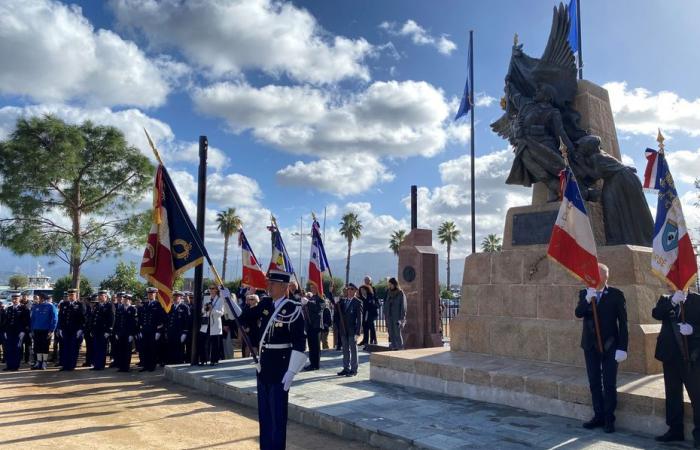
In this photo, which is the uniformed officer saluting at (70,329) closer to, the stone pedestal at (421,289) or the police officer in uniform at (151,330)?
the police officer in uniform at (151,330)

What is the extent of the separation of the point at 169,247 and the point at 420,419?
3.97 m

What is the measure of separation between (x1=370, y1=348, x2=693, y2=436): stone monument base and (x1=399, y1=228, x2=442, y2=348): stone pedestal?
513 cm

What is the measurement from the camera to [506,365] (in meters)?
7.62

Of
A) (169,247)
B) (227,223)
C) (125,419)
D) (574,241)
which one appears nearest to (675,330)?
(574,241)

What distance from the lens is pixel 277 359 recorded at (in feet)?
17.0

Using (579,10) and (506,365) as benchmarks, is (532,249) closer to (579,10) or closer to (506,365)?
(506,365)

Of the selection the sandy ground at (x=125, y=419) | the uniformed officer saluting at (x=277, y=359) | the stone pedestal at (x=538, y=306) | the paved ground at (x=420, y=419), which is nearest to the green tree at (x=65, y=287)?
the sandy ground at (x=125, y=419)

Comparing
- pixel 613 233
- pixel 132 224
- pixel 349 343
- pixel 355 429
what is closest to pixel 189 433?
pixel 355 429

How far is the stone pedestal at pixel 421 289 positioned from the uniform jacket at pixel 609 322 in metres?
8.49

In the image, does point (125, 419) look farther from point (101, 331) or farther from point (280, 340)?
point (101, 331)

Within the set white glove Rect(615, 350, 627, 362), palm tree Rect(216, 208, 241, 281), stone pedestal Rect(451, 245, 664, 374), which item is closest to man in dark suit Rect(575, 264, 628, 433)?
white glove Rect(615, 350, 627, 362)

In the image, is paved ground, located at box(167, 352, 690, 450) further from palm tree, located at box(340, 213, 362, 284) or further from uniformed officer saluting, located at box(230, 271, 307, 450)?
palm tree, located at box(340, 213, 362, 284)

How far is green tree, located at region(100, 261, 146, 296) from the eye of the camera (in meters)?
26.4

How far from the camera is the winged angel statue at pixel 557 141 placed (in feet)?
27.3
